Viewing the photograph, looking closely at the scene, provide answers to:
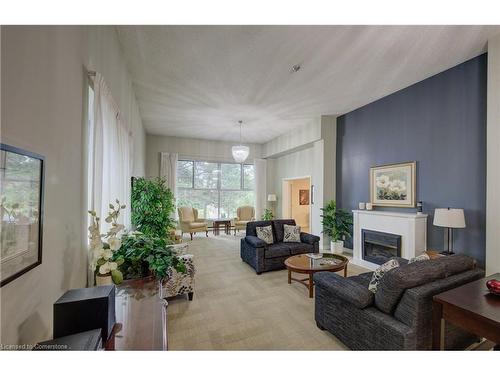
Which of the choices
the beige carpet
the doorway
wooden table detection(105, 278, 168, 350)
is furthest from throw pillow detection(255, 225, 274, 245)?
the doorway

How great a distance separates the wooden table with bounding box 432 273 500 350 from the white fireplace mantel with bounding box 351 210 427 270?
2.07m

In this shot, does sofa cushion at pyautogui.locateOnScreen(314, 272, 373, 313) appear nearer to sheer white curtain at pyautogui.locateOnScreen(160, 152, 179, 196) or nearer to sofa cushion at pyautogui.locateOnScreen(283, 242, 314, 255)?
sofa cushion at pyautogui.locateOnScreen(283, 242, 314, 255)

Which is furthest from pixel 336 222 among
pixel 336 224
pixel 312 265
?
pixel 312 265

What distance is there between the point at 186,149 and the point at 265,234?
465 cm

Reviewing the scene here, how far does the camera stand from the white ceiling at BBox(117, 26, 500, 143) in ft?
8.31

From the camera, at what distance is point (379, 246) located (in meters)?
4.18

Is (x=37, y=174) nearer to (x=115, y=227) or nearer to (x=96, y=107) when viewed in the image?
(x=115, y=227)

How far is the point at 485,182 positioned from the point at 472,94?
1.28 m

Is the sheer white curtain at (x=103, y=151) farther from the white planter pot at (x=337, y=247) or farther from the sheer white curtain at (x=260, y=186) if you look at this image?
the sheer white curtain at (x=260, y=186)

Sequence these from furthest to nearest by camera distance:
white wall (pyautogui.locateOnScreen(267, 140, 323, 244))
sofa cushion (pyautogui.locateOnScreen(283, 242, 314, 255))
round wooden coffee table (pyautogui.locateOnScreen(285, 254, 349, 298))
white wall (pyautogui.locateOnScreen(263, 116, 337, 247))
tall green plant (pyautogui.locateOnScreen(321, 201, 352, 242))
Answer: white wall (pyautogui.locateOnScreen(267, 140, 323, 244)) < white wall (pyautogui.locateOnScreen(263, 116, 337, 247)) < tall green plant (pyautogui.locateOnScreen(321, 201, 352, 242)) < sofa cushion (pyautogui.locateOnScreen(283, 242, 314, 255)) < round wooden coffee table (pyautogui.locateOnScreen(285, 254, 349, 298))

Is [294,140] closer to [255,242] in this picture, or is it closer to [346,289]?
[255,242]

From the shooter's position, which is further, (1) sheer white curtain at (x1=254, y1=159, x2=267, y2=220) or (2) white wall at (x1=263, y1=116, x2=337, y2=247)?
(1) sheer white curtain at (x1=254, y1=159, x2=267, y2=220)

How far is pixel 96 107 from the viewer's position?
179 cm
